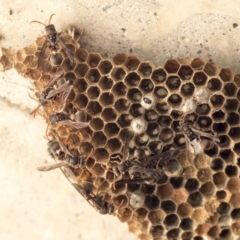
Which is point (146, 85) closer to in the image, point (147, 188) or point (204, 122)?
point (204, 122)

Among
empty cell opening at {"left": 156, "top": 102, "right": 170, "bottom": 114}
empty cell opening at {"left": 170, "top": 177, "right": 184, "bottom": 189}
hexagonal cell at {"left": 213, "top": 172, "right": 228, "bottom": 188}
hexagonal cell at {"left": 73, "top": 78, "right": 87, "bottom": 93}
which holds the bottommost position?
empty cell opening at {"left": 170, "top": 177, "right": 184, "bottom": 189}

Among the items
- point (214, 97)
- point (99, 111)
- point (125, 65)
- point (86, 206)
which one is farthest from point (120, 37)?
point (86, 206)

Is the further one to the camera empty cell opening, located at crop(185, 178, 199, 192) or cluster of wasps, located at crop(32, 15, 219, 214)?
empty cell opening, located at crop(185, 178, 199, 192)

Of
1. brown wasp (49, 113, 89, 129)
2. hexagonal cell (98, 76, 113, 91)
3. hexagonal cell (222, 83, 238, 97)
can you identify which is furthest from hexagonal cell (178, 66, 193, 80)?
brown wasp (49, 113, 89, 129)

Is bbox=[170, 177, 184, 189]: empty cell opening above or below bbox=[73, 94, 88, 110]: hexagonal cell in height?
below

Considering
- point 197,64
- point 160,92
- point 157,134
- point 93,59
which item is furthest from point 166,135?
point 93,59

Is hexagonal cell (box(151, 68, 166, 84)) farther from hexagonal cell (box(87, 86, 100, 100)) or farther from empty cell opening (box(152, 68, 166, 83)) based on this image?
hexagonal cell (box(87, 86, 100, 100))

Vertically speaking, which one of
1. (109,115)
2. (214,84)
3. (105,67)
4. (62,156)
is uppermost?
(214,84)
